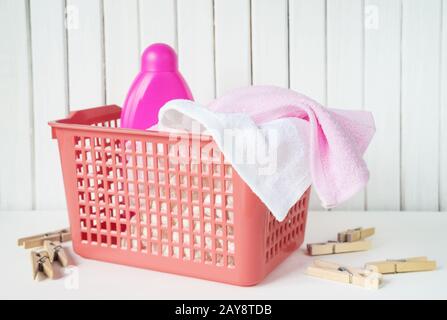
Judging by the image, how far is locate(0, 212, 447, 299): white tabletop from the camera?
932 mm

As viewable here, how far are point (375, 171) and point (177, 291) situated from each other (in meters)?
0.62

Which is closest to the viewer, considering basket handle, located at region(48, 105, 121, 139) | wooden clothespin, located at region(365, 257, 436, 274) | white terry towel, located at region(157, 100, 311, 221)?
white terry towel, located at region(157, 100, 311, 221)

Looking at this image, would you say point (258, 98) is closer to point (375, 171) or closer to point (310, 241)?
point (310, 241)

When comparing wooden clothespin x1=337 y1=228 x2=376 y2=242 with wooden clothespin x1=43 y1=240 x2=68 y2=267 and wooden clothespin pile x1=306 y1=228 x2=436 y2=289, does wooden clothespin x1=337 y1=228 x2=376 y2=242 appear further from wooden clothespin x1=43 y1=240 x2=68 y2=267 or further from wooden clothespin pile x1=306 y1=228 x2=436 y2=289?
wooden clothespin x1=43 y1=240 x2=68 y2=267

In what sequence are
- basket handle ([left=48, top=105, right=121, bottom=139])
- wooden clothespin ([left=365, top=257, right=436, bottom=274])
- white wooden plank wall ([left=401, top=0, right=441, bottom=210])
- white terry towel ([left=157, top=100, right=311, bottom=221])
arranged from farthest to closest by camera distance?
white wooden plank wall ([left=401, top=0, right=441, bottom=210]), basket handle ([left=48, top=105, right=121, bottom=139]), wooden clothespin ([left=365, top=257, right=436, bottom=274]), white terry towel ([left=157, top=100, right=311, bottom=221])

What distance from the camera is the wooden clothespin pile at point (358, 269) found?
3.15 ft

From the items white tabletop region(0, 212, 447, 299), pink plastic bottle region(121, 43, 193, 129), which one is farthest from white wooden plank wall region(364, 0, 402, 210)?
pink plastic bottle region(121, 43, 193, 129)

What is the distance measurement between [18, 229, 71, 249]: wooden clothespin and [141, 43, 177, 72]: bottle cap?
32 cm

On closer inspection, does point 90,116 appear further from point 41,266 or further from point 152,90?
point 41,266

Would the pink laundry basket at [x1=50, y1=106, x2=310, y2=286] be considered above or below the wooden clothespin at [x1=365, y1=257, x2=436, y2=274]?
above

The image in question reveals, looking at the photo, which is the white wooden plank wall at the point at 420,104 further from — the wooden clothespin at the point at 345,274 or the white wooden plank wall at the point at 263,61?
the wooden clothespin at the point at 345,274

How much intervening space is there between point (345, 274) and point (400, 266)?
0.10 metres

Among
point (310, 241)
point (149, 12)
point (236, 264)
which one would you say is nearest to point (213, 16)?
point (149, 12)

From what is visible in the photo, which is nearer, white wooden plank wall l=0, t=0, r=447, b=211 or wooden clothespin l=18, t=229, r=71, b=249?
wooden clothespin l=18, t=229, r=71, b=249
